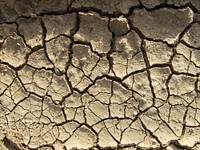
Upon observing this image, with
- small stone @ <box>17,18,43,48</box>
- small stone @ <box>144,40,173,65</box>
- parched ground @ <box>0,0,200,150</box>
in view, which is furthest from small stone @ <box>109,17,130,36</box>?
small stone @ <box>17,18,43,48</box>

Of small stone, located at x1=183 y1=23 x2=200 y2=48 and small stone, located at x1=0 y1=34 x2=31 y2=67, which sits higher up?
small stone, located at x1=183 y1=23 x2=200 y2=48

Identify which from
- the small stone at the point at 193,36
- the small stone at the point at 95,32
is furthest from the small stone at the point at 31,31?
the small stone at the point at 193,36

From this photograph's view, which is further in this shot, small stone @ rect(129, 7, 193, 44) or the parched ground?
small stone @ rect(129, 7, 193, 44)

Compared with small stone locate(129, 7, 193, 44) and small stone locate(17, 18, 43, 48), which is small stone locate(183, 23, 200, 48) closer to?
small stone locate(129, 7, 193, 44)

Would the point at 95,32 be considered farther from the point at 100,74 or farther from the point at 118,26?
the point at 100,74

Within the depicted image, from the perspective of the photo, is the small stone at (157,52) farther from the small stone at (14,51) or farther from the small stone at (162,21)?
the small stone at (14,51)

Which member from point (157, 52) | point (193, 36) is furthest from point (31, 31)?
point (193, 36)

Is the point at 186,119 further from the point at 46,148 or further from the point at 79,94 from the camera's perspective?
the point at 46,148

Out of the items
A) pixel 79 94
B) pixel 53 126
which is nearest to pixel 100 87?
pixel 79 94
